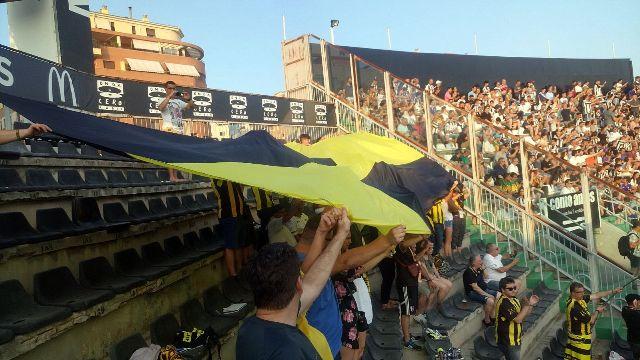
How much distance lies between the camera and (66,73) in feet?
24.8

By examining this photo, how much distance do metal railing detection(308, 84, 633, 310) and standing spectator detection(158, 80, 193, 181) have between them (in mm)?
5654

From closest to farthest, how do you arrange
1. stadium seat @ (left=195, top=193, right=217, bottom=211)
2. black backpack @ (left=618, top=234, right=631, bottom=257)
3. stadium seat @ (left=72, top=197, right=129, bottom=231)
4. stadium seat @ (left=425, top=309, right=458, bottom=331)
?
1. stadium seat @ (left=72, top=197, right=129, bottom=231)
2. stadium seat @ (left=425, top=309, right=458, bottom=331)
3. stadium seat @ (left=195, top=193, right=217, bottom=211)
4. black backpack @ (left=618, top=234, right=631, bottom=257)

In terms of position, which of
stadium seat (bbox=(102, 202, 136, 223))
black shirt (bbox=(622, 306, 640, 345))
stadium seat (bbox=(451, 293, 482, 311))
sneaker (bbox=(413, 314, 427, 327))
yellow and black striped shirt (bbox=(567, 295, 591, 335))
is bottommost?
black shirt (bbox=(622, 306, 640, 345))

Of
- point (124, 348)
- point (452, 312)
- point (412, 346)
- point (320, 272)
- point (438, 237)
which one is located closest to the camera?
point (320, 272)

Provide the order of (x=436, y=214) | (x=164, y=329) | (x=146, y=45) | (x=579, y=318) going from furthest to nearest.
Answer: (x=146, y=45)
(x=436, y=214)
(x=579, y=318)
(x=164, y=329)

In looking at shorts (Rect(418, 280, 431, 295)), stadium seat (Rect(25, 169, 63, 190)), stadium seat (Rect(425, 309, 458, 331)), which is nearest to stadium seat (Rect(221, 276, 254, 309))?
stadium seat (Rect(25, 169, 63, 190))

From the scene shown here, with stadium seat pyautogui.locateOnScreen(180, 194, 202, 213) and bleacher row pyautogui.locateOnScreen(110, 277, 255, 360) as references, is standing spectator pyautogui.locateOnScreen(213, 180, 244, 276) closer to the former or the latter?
bleacher row pyautogui.locateOnScreen(110, 277, 255, 360)

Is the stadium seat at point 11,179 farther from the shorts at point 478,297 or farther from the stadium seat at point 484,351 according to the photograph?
the shorts at point 478,297

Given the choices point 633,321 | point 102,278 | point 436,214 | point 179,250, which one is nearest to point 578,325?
point 633,321

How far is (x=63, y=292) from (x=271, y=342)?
1.99 metres

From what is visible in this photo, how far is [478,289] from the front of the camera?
24.6ft

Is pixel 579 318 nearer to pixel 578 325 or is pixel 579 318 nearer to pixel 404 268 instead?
pixel 578 325

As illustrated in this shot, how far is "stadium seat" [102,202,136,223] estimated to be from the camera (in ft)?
14.8

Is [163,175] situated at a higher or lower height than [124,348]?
higher
